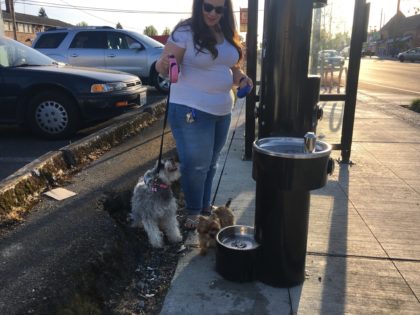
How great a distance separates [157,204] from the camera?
3502 mm

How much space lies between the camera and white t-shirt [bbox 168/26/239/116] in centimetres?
328

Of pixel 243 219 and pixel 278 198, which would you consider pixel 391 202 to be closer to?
pixel 243 219

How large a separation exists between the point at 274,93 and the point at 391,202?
7.39 ft

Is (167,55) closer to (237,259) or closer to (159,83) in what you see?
(237,259)

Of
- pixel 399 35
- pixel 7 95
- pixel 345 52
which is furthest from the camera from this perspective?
pixel 399 35

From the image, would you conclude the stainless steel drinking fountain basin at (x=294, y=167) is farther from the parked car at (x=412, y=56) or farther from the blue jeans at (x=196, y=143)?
→ the parked car at (x=412, y=56)

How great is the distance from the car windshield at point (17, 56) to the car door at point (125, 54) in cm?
476

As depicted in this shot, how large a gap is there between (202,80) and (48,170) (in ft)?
7.69

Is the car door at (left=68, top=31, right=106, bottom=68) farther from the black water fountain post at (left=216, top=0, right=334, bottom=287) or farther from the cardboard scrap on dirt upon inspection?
the black water fountain post at (left=216, top=0, right=334, bottom=287)

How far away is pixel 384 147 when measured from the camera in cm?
681

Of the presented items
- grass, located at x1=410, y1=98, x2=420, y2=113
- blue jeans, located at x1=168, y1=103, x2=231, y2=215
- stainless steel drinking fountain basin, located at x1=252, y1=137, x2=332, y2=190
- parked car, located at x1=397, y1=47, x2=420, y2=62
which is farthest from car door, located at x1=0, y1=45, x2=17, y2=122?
parked car, located at x1=397, y1=47, x2=420, y2=62

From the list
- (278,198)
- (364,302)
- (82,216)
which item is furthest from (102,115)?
(364,302)

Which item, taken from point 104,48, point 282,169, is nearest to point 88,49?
point 104,48

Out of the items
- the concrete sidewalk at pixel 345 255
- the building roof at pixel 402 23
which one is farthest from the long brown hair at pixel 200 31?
the building roof at pixel 402 23
